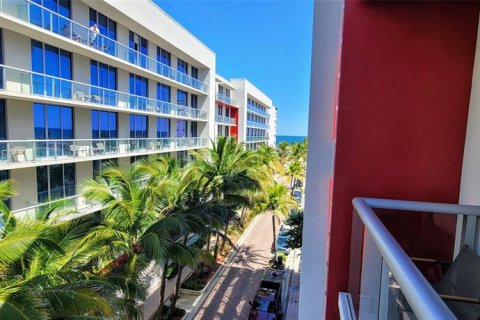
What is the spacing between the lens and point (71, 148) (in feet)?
48.6

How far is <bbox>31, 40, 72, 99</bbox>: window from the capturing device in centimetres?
1321

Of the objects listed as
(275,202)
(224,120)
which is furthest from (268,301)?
(224,120)

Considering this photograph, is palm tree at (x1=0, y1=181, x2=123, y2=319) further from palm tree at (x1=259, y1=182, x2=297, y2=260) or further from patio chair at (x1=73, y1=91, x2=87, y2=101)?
palm tree at (x1=259, y1=182, x2=297, y2=260)

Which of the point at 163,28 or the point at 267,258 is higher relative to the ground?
the point at 163,28

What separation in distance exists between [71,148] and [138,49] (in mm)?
9262

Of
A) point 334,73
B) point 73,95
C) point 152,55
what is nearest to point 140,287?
point 334,73

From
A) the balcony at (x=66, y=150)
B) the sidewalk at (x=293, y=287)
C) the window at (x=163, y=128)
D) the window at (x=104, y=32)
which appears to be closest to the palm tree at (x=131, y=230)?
the balcony at (x=66, y=150)

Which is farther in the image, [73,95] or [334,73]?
[73,95]

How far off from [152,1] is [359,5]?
2026cm

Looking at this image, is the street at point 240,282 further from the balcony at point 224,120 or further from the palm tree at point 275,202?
the balcony at point 224,120

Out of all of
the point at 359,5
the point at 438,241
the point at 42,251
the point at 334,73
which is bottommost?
the point at 42,251

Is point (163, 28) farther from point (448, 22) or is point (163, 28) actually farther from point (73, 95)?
point (448, 22)

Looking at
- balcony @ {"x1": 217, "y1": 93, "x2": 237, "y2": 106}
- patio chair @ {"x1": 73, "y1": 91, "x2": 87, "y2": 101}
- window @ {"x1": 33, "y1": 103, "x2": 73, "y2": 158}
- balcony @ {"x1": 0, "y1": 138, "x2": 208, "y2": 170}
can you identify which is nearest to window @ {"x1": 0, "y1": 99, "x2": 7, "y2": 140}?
balcony @ {"x1": 0, "y1": 138, "x2": 208, "y2": 170}

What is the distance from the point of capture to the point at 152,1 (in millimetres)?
20344
